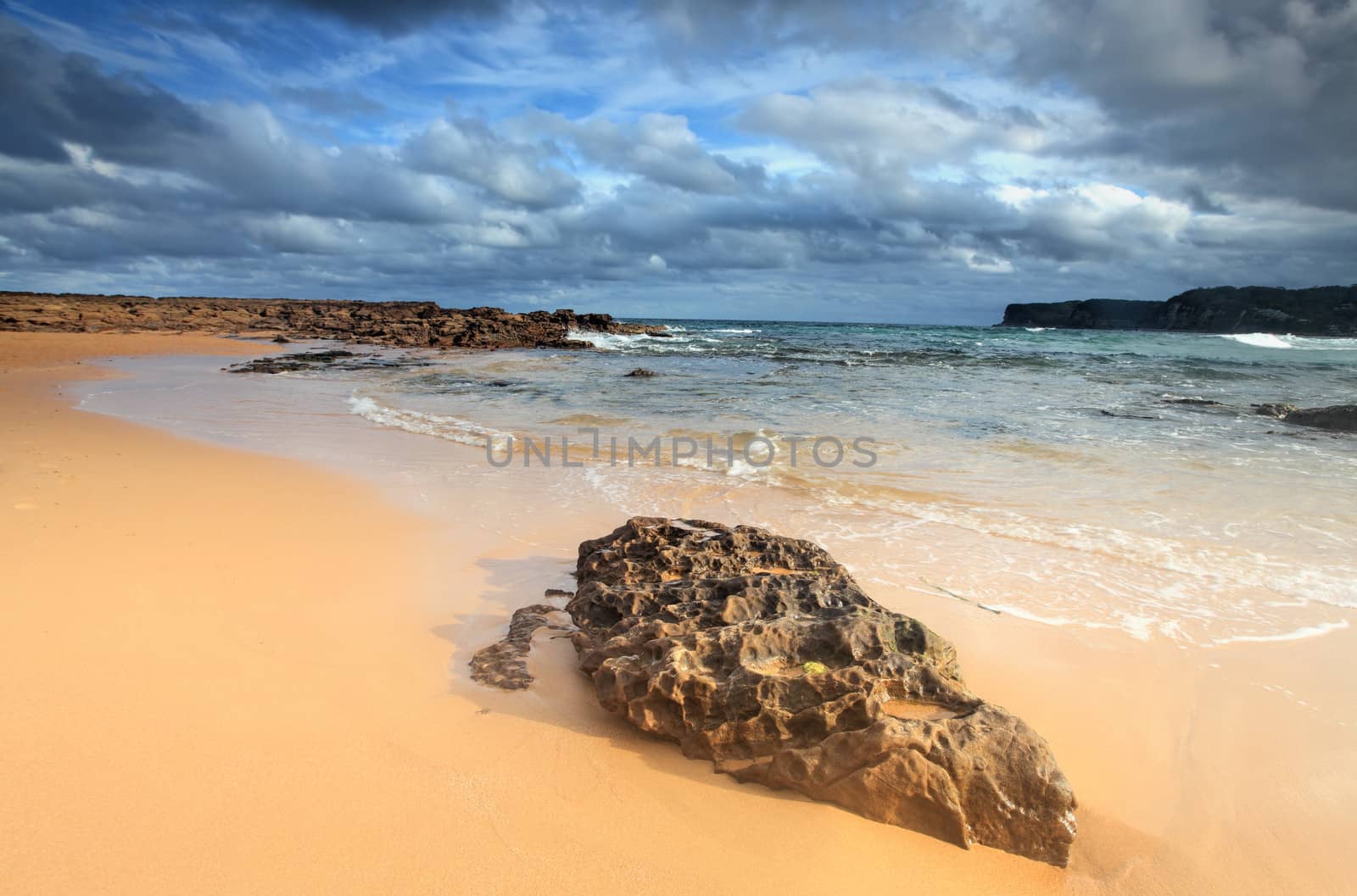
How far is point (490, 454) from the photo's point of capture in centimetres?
755

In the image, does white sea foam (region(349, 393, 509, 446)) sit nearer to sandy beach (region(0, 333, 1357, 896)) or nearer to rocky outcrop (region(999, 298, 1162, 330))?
sandy beach (region(0, 333, 1357, 896))

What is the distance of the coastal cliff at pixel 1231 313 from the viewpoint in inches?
2486

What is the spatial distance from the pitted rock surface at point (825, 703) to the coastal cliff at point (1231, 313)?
8226 cm

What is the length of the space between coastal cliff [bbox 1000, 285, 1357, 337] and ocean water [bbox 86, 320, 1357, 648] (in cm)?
6283

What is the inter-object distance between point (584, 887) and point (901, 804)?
0.95m

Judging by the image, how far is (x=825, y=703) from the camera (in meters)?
2.35

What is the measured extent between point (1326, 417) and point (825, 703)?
12258mm

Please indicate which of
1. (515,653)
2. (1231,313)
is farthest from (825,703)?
(1231,313)

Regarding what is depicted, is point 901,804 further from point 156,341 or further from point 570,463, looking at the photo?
point 156,341

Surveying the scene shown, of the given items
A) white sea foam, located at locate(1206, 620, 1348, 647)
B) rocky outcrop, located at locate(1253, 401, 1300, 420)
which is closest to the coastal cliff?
rocky outcrop, located at locate(1253, 401, 1300, 420)

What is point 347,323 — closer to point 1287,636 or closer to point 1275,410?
point 1275,410

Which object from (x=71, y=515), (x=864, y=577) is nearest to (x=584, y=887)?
(x=864, y=577)

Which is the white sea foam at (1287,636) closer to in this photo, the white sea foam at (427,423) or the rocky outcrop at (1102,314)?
the white sea foam at (427,423)

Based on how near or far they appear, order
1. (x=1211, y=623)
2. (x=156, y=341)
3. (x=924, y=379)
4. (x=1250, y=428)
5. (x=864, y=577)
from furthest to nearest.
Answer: (x=156, y=341), (x=924, y=379), (x=1250, y=428), (x=864, y=577), (x=1211, y=623)
